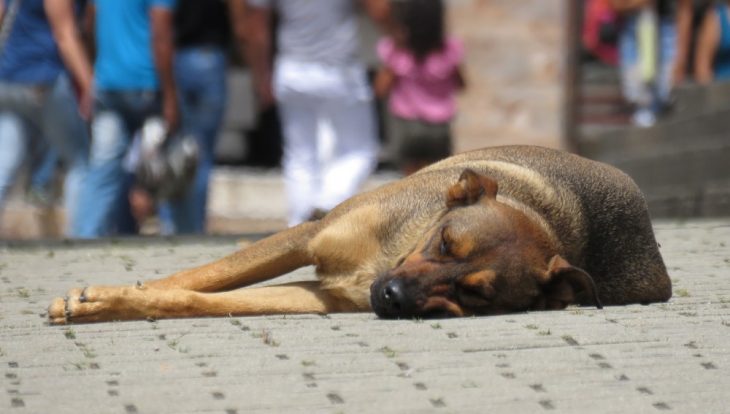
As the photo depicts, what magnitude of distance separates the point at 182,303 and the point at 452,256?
101 centimetres

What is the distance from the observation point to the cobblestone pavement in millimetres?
4789

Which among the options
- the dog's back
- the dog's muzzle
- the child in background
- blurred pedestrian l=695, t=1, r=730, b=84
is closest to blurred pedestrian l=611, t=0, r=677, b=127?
blurred pedestrian l=695, t=1, r=730, b=84

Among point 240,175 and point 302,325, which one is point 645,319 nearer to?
point 302,325

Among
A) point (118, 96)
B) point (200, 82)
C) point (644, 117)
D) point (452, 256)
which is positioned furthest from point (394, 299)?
point (644, 117)

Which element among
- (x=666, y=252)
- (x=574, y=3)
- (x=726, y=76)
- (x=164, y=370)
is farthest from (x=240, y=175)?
(x=164, y=370)

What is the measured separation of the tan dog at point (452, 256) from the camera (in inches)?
238

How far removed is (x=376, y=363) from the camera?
17.3 ft

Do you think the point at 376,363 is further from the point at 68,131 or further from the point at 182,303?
the point at 68,131

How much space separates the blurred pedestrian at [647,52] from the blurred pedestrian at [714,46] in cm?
26

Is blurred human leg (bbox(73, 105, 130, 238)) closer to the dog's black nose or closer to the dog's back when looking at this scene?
the dog's back

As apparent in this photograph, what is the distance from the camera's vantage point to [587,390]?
499cm

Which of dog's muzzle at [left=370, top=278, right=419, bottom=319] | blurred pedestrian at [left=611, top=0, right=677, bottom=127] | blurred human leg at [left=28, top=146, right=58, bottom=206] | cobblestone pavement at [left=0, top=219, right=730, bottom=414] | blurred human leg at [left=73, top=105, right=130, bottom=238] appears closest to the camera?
cobblestone pavement at [left=0, top=219, right=730, bottom=414]

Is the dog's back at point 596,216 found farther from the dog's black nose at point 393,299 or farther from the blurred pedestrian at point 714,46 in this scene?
the blurred pedestrian at point 714,46

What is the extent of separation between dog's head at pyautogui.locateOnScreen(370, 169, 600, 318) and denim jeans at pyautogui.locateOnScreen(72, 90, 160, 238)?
3.98 meters
